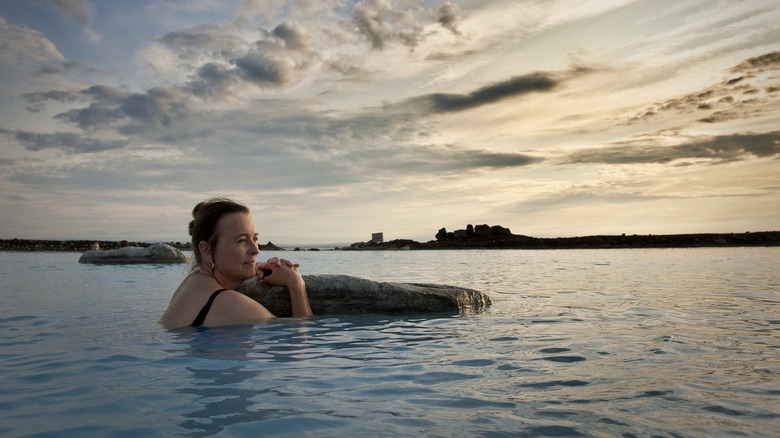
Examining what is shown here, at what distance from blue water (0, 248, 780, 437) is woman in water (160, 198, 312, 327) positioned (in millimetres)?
211

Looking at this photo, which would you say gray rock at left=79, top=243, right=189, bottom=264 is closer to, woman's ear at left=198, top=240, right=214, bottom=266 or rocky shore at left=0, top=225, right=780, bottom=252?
rocky shore at left=0, top=225, right=780, bottom=252

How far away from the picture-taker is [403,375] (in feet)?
11.2

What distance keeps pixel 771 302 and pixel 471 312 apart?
16.8ft

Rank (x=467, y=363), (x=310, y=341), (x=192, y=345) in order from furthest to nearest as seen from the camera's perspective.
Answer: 1. (x=310, y=341)
2. (x=192, y=345)
3. (x=467, y=363)

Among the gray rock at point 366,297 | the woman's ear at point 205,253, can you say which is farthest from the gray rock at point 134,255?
the woman's ear at point 205,253

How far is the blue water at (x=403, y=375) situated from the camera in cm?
242

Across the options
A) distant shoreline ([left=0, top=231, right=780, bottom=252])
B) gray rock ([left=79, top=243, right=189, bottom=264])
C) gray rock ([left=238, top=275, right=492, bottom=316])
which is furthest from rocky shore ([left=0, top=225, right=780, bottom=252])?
gray rock ([left=238, top=275, right=492, bottom=316])

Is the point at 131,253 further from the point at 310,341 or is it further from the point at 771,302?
the point at 771,302

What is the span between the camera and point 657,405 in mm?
2689

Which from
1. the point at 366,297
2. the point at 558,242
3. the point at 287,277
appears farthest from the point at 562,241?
the point at 287,277

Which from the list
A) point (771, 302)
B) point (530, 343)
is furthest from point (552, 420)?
point (771, 302)

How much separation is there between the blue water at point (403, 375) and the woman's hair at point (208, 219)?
99 cm

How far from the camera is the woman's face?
4.99 meters

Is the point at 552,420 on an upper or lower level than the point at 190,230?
lower
